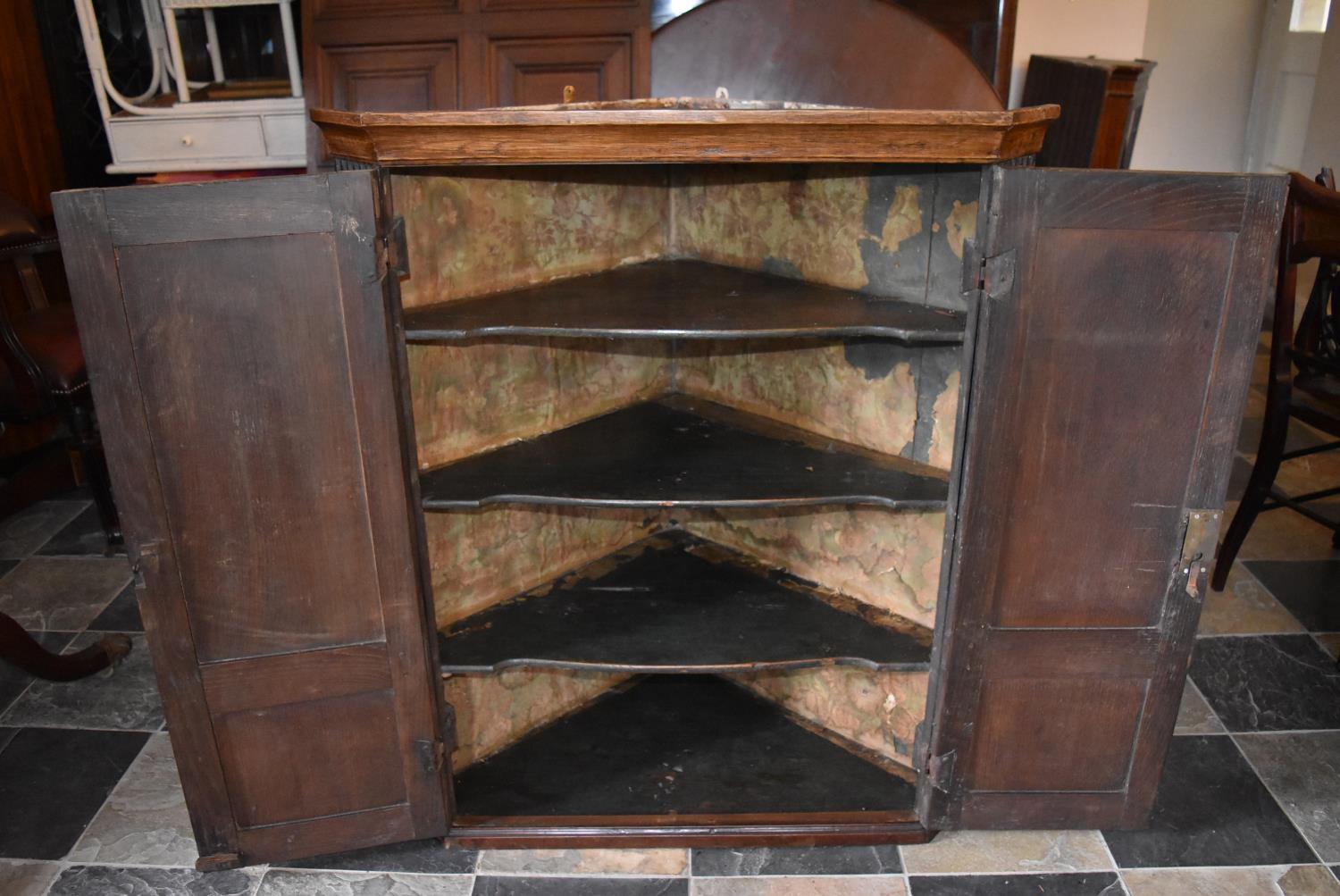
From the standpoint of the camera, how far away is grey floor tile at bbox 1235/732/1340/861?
7.14ft

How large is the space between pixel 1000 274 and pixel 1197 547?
2.03 ft

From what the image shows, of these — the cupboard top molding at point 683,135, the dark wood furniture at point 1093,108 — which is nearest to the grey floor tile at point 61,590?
the cupboard top molding at point 683,135

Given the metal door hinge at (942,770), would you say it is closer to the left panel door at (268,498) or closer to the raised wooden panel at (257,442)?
the left panel door at (268,498)

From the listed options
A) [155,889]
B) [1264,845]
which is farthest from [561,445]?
[1264,845]

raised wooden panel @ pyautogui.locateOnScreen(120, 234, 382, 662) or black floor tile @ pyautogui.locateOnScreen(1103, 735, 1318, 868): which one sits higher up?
raised wooden panel @ pyautogui.locateOnScreen(120, 234, 382, 662)

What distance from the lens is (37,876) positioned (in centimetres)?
209

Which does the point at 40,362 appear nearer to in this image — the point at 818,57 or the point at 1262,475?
the point at 818,57

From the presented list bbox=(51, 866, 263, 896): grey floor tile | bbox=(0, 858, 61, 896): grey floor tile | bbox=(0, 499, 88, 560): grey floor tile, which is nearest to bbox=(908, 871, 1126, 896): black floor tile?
bbox=(51, 866, 263, 896): grey floor tile

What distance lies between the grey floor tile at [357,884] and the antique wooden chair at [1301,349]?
234cm

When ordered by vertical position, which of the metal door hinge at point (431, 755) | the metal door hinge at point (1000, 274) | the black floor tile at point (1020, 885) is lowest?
the black floor tile at point (1020, 885)

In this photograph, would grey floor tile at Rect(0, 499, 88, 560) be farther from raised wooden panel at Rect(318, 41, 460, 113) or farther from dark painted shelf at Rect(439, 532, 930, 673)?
dark painted shelf at Rect(439, 532, 930, 673)

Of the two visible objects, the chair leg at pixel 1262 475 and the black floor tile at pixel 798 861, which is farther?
the chair leg at pixel 1262 475

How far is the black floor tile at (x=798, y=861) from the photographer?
2072 millimetres

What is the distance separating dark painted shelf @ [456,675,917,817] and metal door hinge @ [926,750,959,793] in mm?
163
